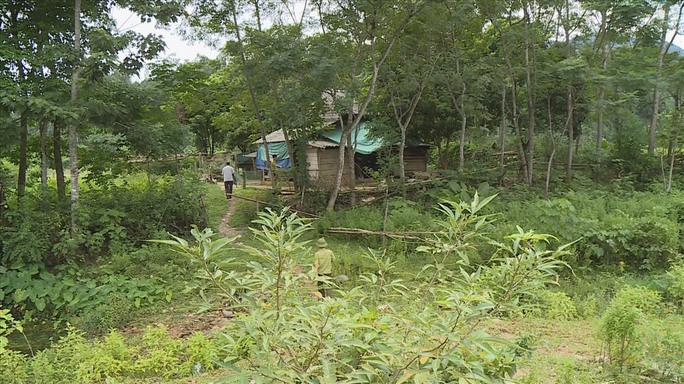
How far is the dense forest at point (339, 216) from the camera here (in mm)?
2129

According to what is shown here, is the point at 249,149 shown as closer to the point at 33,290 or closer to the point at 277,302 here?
the point at 33,290

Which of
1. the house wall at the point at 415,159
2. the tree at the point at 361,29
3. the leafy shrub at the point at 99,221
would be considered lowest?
the leafy shrub at the point at 99,221

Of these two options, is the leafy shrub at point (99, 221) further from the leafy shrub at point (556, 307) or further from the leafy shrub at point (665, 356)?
the leafy shrub at point (665, 356)

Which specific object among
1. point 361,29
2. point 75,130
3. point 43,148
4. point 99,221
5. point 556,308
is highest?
point 361,29

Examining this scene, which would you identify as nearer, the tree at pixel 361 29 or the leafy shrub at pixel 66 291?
the leafy shrub at pixel 66 291

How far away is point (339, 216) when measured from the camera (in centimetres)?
1227

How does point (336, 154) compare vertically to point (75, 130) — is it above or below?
below

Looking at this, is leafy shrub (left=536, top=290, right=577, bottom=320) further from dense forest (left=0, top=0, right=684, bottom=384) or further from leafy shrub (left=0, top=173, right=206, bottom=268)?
leafy shrub (left=0, top=173, right=206, bottom=268)

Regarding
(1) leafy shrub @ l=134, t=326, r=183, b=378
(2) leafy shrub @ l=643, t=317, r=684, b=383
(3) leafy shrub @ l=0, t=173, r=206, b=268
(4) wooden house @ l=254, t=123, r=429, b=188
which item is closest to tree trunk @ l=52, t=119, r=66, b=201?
(3) leafy shrub @ l=0, t=173, r=206, b=268

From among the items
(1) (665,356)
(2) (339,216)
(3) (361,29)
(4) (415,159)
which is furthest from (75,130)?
(4) (415,159)

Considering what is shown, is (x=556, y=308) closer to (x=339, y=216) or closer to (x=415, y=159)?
(x=339, y=216)

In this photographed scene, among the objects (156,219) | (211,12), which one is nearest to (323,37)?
(211,12)

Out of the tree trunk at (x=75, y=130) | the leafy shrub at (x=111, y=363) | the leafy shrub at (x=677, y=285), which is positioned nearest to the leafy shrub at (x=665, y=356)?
the leafy shrub at (x=677, y=285)

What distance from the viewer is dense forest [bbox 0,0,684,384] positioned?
6.98 feet
